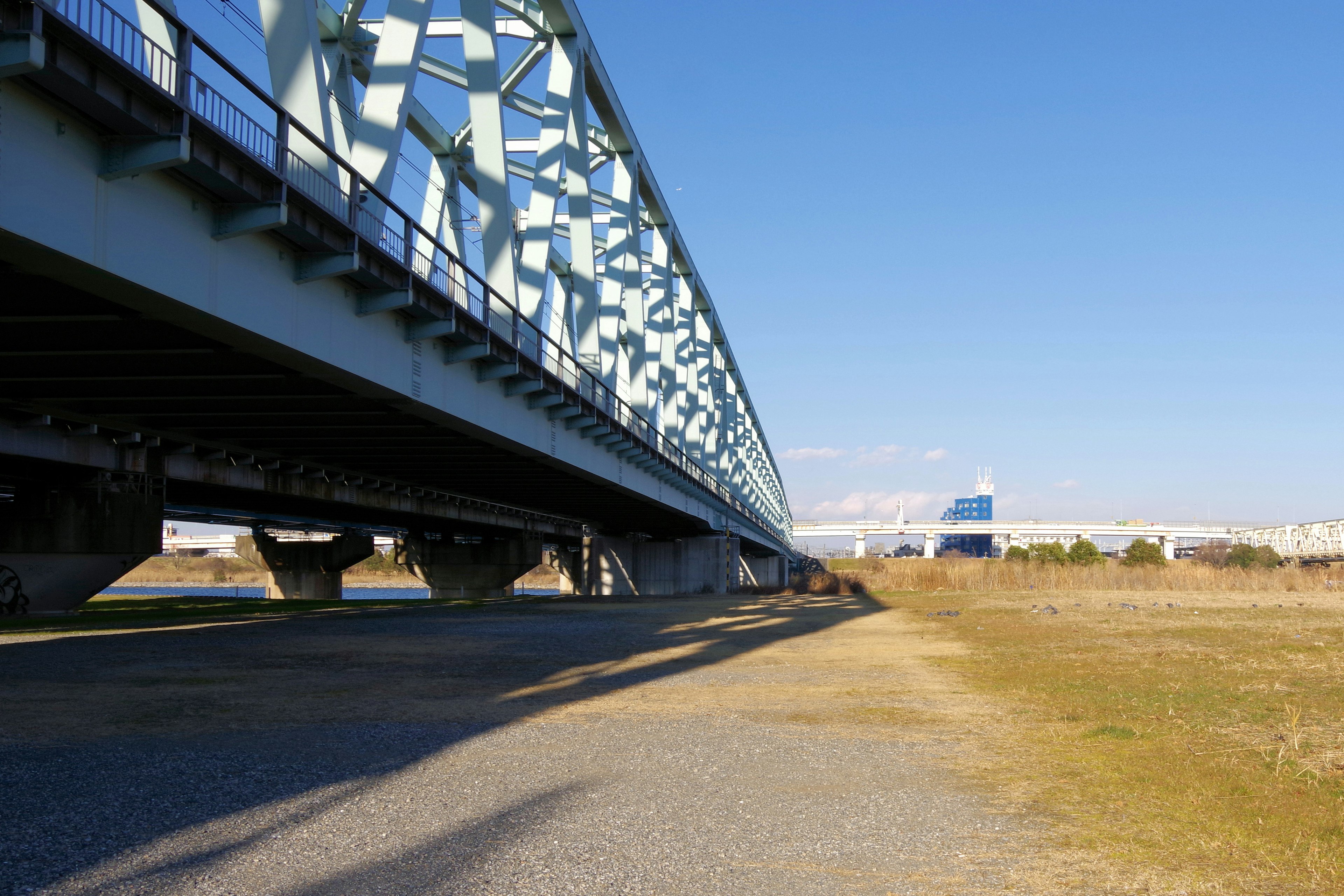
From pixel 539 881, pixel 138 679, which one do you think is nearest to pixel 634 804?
pixel 539 881

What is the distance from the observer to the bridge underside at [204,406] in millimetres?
11703

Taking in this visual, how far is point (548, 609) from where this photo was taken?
39906 millimetres

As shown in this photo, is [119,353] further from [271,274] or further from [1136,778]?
[1136,778]

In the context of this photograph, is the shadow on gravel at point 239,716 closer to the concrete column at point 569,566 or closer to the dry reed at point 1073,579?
the dry reed at point 1073,579

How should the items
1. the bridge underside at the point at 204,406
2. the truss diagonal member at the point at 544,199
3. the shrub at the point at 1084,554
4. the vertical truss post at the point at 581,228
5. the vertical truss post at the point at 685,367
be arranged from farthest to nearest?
1. the shrub at the point at 1084,554
2. the vertical truss post at the point at 685,367
3. the vertical truss post at the point at 581,228
4. the truss diagonal member at the point at 544,199
5. the bridge underside at the point at 204,406

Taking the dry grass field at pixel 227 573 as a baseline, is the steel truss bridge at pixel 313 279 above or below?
above

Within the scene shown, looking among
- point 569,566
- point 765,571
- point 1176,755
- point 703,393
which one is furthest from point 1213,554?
point 1176,755

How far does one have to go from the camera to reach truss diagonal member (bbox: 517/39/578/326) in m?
26.2

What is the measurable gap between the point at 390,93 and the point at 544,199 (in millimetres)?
10194

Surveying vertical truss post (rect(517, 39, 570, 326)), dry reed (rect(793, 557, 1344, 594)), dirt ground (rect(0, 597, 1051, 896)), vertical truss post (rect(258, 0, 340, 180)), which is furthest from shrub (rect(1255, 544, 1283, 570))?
vertical truss post (rect(258, 0, 340, 180))

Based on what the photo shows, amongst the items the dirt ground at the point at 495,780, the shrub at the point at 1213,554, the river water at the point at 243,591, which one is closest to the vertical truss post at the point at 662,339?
the dirt ground at the point at 495,780

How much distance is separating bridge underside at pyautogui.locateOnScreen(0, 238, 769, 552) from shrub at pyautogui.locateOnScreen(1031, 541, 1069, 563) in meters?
64.4

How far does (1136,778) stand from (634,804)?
414 cm

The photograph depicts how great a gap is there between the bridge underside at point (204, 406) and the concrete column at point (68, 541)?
3.41ft
